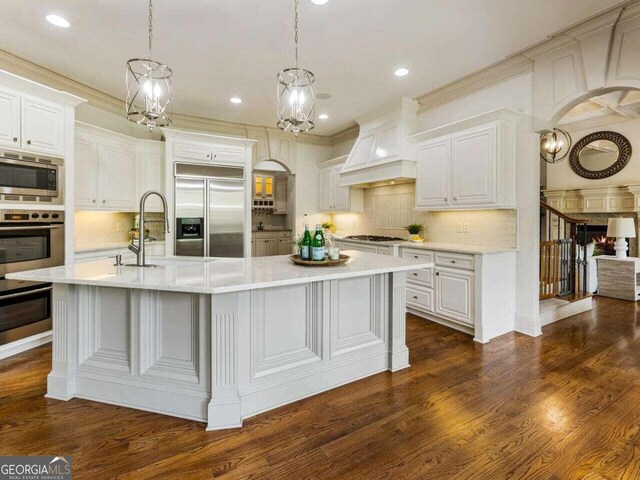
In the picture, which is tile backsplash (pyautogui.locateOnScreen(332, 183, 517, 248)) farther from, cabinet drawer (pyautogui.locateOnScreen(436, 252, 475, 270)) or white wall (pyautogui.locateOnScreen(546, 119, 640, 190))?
white wall (pyautogui.locateOnScreen(546, 119, 640, 190))

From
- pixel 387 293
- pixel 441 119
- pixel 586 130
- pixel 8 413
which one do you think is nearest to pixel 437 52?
pixel 441 119

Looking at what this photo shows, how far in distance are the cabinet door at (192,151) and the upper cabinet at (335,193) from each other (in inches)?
90.3

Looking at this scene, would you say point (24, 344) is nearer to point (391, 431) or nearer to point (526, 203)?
point (391, 431)

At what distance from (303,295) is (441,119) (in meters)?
3.42

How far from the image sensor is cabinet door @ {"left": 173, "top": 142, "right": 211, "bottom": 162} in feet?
16.1

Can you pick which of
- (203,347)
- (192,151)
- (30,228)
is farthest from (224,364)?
(192,151)

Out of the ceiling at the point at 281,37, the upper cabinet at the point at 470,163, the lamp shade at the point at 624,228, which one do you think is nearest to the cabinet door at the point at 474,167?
the upper cabinet at the point at 470,163

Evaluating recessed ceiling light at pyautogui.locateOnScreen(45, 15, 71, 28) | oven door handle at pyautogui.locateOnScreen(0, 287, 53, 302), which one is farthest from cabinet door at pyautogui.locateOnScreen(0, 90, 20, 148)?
oven door handle at pyautogui.locateOnScreen(0, 287, 53, 302)

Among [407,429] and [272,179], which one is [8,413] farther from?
[272,179]

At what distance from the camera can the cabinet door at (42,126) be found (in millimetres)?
3105

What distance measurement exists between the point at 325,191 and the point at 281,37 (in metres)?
3.59

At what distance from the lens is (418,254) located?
4.12 meters

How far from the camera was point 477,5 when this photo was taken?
267 cm

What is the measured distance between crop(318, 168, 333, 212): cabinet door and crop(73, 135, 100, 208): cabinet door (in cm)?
373
